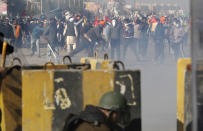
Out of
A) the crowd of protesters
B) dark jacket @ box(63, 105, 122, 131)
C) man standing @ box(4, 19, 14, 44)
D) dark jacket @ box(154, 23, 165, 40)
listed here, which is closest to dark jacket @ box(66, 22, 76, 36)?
the crowd of protesters

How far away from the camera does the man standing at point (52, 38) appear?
62.6ft

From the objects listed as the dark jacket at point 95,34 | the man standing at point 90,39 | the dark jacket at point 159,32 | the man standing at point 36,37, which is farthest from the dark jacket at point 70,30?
the dark jacket at point 159,32

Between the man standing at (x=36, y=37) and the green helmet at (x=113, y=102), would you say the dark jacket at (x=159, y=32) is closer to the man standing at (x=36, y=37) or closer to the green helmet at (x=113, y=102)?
the man standing at (x=36, y=37)

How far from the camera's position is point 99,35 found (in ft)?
66.0

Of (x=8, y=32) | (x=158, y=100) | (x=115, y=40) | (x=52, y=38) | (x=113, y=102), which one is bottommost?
(x=158, y=100)

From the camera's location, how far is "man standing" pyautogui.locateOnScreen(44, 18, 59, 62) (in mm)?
19094

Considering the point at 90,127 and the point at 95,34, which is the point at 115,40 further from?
the point at 90,127

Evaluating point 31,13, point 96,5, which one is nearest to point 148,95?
point 31,13

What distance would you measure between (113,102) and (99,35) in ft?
53.2

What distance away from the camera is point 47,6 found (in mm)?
25453

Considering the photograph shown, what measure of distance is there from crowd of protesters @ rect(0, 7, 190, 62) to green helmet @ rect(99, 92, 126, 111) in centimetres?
1479

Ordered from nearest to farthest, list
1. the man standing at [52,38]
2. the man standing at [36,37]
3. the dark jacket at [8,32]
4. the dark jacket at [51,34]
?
the dark jacket at [8,32]
the man standing at [52,38]
the dark jacket at [51,34]
the man standing at [36,37]

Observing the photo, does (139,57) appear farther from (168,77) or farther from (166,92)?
(166,92)

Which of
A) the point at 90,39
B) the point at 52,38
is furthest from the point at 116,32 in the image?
the point at 52,38
